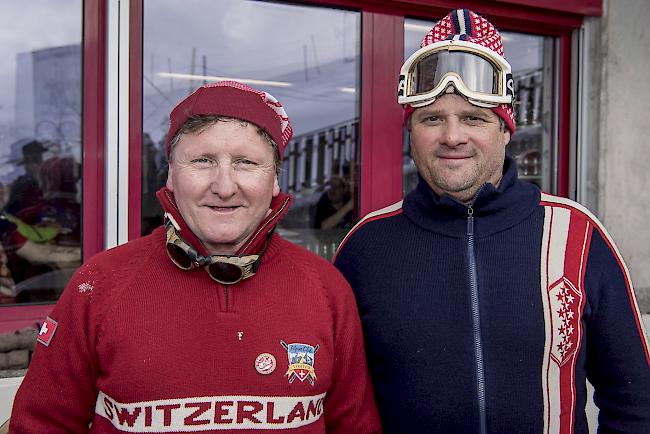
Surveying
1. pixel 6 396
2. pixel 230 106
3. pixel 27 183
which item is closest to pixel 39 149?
pixel 27 183

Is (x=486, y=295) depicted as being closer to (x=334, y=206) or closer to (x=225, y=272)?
(x=225, y=272)

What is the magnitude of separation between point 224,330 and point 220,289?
10 cm

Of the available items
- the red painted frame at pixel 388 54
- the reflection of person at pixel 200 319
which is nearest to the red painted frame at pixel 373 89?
the red painted frame at pixel 388 54

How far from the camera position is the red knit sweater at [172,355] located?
141 centimetres

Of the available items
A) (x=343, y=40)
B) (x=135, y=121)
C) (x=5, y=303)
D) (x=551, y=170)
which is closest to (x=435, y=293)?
(x=135, y=121)

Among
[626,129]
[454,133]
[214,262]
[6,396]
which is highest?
[626,129]

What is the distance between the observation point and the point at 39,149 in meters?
4.40

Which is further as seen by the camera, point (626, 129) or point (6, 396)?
point (626, 129)

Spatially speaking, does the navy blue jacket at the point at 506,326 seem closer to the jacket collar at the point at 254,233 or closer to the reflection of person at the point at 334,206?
the jacket collar at the point at 254,233

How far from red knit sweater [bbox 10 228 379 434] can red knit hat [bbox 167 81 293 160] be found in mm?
344

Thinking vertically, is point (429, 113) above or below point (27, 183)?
above

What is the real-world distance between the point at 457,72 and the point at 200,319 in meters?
0.98

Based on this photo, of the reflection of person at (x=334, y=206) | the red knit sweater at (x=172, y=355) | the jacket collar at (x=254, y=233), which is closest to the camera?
the red knit sweater at (x=172, y=355)

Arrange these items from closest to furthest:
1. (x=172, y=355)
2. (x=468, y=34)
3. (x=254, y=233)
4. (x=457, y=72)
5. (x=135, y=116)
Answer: (x=172, y=355) < (x=254, y=233) < (x=457, y=72) < (x=468, y=34) < (x=135, y=116)
